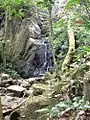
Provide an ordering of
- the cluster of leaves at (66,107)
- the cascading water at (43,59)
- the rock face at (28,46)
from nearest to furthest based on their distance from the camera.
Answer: the cluster of leaves at (66,107) → the cascading water at (43,59) → the rock face at (28,46)

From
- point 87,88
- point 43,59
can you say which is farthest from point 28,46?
point 87,88

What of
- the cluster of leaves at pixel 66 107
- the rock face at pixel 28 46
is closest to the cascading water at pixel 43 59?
the rock face at pixel 28 46

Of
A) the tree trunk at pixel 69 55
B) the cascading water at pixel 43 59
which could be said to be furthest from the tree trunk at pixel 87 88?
the cascading water at pixel 43 59

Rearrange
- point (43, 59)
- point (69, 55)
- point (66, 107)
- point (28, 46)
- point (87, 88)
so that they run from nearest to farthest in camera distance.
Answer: point (87, 88)
point (66, 107)
point (69, 55)
point (43, 59)
point (28, 46)

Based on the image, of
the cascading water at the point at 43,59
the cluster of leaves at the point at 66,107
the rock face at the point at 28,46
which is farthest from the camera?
the rock face at the point at 28,46

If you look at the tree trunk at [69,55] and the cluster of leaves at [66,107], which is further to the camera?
the tree trunk at [69,55]

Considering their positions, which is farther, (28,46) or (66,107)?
(28,46)

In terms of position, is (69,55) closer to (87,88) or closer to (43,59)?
(43,59)

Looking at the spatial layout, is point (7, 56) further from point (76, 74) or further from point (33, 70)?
point (76, 74)

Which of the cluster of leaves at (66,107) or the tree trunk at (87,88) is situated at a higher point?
the tree trunk at (87,88)

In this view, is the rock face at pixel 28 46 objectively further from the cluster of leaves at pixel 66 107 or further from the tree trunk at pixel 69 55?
the cluster of leaves at pixel 66 107

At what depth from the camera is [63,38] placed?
12570mm

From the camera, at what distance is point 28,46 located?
48.2 ft

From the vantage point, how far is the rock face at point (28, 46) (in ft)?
46.3
